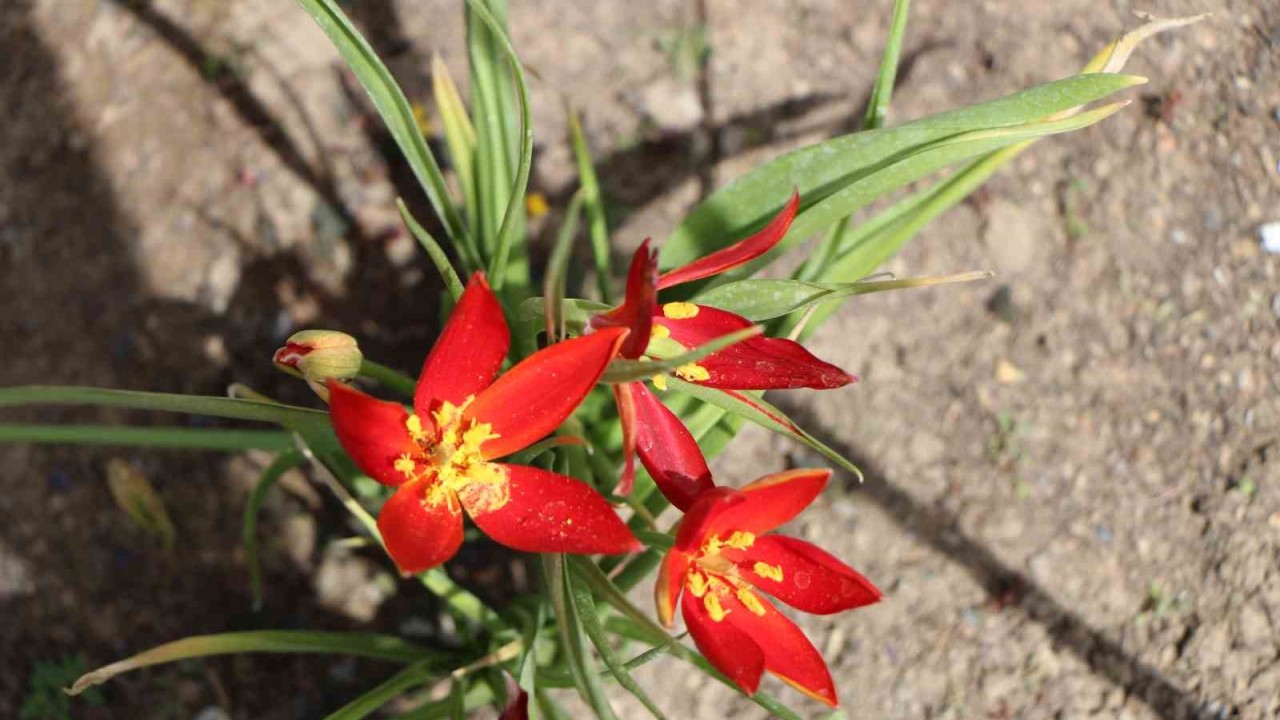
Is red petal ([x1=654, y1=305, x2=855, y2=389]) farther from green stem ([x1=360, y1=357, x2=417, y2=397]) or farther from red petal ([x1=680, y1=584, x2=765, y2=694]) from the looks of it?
green stem ([x1=360, y1=357, x2=417, y2=397])

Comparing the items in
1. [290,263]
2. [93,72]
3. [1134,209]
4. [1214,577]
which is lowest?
[1214,577]

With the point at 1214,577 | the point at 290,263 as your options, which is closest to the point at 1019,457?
the point at 1214,577

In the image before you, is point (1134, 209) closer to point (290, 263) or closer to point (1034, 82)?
point (1034, 82)

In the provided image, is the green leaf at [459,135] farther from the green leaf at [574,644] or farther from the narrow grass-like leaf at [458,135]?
the green leaf at [574,644]

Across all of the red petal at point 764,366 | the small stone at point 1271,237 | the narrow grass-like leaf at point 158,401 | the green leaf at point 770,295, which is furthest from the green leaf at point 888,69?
the small stone at point 1271,237

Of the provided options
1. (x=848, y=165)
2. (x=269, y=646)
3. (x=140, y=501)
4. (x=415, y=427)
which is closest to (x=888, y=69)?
(x=848, y=165)

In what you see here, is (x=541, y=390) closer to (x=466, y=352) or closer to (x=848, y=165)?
(x=466, y=352)
